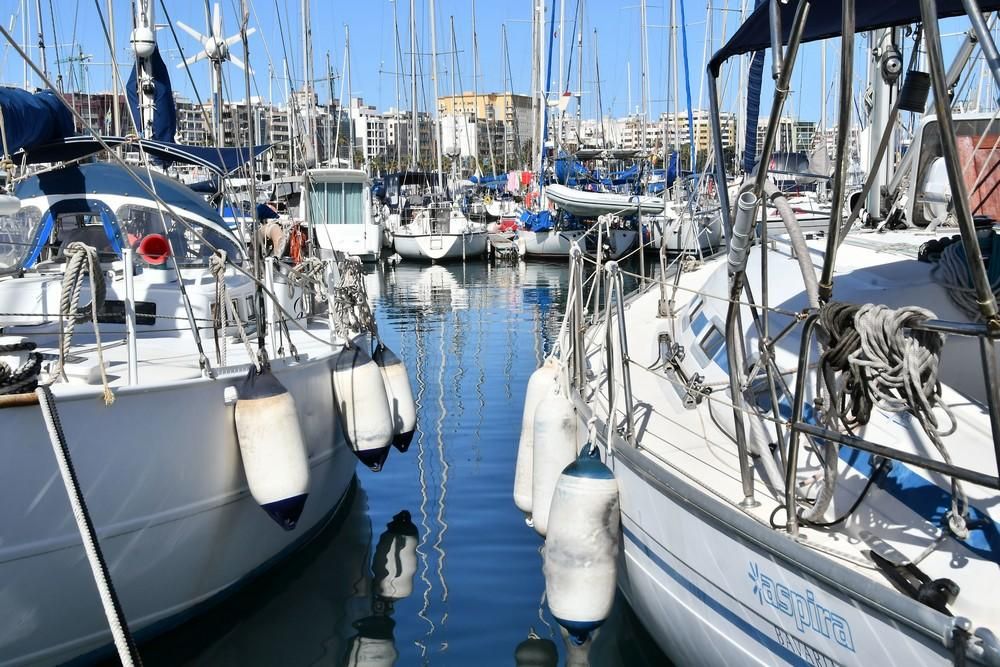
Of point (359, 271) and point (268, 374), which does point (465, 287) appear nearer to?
point (359, 271)

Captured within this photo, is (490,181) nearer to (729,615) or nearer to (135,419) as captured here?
(135,419)

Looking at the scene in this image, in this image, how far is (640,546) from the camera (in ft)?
16.7

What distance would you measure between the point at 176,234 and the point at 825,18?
5.24 metres

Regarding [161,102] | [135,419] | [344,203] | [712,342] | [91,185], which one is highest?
[161,102]

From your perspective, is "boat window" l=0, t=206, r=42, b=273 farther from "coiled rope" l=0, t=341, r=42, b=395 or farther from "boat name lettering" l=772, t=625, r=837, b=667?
"boat name lettering" l=772, t=625, r=837, b=667

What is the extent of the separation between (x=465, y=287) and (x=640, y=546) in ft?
66.1

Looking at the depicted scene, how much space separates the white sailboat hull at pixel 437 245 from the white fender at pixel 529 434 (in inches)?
967

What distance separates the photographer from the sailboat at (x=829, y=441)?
327 cm

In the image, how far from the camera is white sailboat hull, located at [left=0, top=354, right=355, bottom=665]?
15.9 ft

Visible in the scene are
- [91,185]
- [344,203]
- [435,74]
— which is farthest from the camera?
[435,74]

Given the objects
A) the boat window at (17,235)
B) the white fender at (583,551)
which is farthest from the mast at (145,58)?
the white fender at (583,551)

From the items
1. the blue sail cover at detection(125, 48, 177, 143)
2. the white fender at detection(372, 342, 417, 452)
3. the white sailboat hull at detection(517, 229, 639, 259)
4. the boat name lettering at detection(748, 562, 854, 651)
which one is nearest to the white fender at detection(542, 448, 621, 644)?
the boat name lettering at detection(748, 562, 854, 651)

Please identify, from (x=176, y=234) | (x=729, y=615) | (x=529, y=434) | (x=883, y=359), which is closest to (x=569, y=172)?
(x=176, y=234)

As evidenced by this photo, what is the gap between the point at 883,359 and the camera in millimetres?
3303
